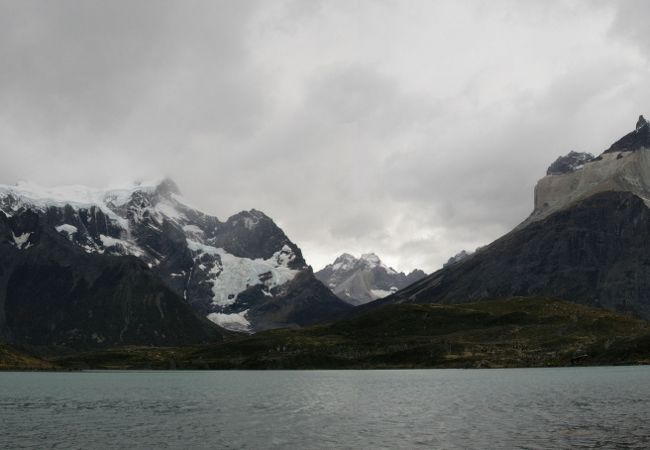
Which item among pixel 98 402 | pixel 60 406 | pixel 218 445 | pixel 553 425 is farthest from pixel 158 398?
pixel 553 425

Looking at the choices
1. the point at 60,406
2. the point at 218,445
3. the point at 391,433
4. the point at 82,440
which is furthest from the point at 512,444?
the point at 60,406

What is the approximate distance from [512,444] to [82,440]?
50482 millimetres

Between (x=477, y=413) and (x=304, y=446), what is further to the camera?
(x=477, y=413)

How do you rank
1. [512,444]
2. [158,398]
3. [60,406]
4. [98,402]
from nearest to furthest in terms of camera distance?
[512,444] → [60,406] → [98,402] → [158,398]

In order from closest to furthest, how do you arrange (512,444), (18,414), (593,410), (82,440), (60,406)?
1. (512,444)
2. (82,440)
3. (593,410)
4. (18,414)
5. (60,406)

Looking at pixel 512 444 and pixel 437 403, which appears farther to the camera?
pixel 437 403

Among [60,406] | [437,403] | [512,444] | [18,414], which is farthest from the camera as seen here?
[60,406]

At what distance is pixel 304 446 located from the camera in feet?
251

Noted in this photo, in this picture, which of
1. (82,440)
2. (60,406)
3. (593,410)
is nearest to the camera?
(82,440)

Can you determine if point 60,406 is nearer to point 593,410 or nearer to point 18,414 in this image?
point 18,414

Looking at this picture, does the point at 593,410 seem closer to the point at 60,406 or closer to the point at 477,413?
the point at 477,413

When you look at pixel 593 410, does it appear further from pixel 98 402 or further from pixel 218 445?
pixel 98 402

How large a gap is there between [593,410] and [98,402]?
99998 millimetres

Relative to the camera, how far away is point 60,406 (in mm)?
138500
